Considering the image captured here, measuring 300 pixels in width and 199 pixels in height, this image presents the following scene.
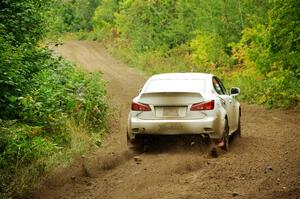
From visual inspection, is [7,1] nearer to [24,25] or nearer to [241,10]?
[24,25]

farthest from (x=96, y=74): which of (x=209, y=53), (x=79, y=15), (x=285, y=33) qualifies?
(x=79, y=15)

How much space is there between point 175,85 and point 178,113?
0.69 m

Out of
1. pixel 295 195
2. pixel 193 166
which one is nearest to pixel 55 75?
pixel 193 166

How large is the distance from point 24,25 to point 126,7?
30.3 m

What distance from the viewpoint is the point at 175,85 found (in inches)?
414

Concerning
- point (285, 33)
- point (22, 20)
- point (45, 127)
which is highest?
point (22, 20)

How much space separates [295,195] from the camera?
273 inches

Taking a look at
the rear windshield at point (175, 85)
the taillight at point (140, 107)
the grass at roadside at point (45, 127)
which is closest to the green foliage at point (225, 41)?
the grass at roadside at point (45, 127)

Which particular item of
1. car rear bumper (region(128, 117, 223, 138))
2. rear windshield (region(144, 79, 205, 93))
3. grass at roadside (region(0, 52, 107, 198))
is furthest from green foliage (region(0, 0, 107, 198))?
rear windshield (region(144, 79, 205, 93))

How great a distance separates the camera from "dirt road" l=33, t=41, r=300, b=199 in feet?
24.6

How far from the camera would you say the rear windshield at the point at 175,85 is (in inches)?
405

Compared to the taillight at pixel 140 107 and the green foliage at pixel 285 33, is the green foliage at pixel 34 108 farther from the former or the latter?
the green foliage at pixel 285 33

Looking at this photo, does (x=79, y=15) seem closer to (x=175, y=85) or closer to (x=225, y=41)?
(x=225, y=41)

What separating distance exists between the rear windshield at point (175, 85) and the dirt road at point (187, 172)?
1114mm
